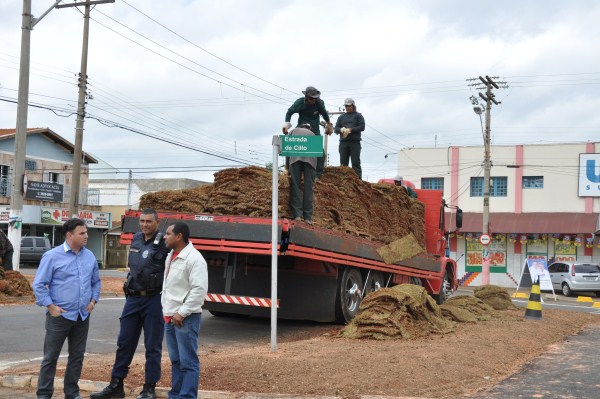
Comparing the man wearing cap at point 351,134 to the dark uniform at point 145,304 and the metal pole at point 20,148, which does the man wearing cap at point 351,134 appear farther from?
the metal pole at point 20,148

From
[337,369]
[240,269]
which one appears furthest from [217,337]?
[337,369]

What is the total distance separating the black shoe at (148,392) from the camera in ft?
22.6

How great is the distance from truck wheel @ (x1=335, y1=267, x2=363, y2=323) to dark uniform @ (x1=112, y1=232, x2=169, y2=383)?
5.72 m

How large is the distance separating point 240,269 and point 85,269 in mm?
5325

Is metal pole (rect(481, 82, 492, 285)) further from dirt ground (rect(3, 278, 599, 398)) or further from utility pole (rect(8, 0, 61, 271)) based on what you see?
dirt ground (rect(3, 278, 599, 398))

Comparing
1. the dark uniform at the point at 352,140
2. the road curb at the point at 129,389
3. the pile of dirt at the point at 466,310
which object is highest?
the dark uniform at the point at 352,140

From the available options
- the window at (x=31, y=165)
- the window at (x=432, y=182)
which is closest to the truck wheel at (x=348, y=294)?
the window at (x=432, y=182)

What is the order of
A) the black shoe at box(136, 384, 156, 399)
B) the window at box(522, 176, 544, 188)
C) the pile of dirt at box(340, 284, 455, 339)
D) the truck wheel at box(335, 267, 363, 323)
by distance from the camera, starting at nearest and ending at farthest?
the black shoe at box(136, 384, 156, 399)
the pile of dirt at box(340, 284, 455, 339)
the truck wheel at box(335, 267, 363, 323)
the window at box(522, 176, 544, 188)

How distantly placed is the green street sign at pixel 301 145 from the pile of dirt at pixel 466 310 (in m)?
4.86

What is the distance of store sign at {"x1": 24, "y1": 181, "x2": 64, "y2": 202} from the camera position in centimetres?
4484

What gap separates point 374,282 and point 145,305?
7.37m

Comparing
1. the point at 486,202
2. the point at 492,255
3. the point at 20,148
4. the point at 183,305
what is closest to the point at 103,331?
the point at 183,305

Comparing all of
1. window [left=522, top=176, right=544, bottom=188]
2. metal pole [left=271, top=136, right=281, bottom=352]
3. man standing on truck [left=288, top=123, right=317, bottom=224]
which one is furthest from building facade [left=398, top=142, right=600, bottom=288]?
metal pole [left=271, top=136, right=281, bottom=352]

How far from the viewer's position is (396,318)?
10883mm
